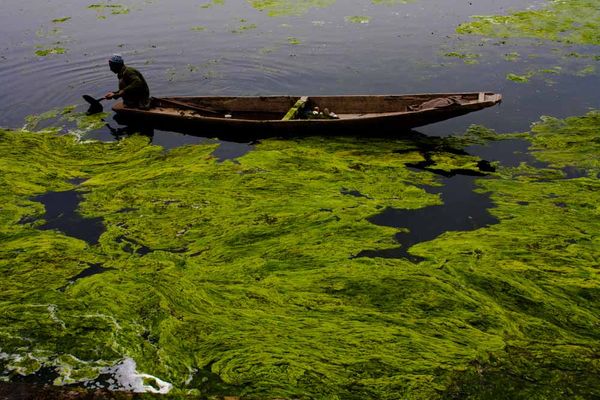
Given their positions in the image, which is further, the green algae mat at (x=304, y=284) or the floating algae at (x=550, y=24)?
the floating algae at (x=550, y=24)

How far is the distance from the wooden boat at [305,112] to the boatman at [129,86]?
30 cm

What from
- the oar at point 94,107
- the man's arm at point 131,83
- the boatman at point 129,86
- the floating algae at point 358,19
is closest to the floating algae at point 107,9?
the floating algae at point 358,19

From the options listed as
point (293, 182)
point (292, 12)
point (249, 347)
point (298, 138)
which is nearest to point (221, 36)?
point (292, 12)

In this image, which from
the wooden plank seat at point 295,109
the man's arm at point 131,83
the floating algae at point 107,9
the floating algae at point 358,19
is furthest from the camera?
the floating algae at point 107,9

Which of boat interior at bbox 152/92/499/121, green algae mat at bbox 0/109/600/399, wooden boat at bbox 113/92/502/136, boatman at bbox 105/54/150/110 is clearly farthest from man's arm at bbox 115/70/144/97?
green algae mat at bbox 0/109/600/399

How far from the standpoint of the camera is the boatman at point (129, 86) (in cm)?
1163

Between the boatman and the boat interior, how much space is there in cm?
46

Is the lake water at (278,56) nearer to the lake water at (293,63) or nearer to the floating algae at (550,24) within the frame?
the lake water at (293,63)

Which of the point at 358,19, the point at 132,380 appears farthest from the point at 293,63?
the point at 132,380

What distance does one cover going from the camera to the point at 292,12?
2211cm

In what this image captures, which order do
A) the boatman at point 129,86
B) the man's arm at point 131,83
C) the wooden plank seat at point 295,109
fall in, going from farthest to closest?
the man's arm at point 131,83, the boatman at point 129,86, the wooden plank seat at point 295,109

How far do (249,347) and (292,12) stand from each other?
19.7 metres

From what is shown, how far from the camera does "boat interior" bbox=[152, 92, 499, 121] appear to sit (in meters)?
11.0

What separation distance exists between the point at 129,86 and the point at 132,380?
8.48 metres
